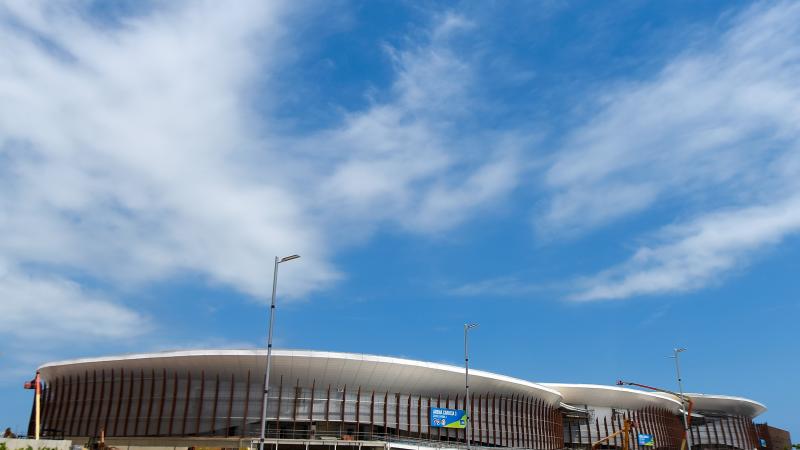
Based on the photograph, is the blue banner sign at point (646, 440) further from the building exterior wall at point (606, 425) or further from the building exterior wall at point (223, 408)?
the building exterior wall at point (223, 408)

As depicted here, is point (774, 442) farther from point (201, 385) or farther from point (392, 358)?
point (201, 385)

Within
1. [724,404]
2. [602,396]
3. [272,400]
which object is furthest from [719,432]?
[272,400]

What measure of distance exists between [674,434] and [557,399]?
136 feet

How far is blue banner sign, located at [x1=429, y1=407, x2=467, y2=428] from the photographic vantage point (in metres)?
88.5

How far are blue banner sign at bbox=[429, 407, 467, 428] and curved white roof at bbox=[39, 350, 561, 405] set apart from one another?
2469mm

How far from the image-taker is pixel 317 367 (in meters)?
81.2

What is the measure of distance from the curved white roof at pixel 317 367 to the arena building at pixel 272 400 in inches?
5.2

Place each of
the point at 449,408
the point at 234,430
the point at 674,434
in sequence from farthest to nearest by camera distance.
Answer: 1. the point at 674,434
2. the point at 449,408
3. the point at 234,430

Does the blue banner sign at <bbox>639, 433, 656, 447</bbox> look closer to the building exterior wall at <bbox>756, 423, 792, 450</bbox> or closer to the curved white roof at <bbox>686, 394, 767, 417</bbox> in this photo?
the curved white roof at <bbox>686, 394, 767, 417</bbox>

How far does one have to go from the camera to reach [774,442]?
169 m

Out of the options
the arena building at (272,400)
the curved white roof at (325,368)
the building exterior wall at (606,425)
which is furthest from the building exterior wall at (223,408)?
the building exterior wall at (606,425)

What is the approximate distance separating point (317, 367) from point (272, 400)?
6.74 m

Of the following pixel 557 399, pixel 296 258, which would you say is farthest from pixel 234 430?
pixel 557 399

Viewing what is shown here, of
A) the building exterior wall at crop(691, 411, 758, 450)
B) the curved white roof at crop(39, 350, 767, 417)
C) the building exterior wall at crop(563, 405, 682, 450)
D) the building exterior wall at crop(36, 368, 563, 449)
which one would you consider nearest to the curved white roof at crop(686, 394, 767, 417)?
the building exterior wall at crop(691, 411, 758, 450)
